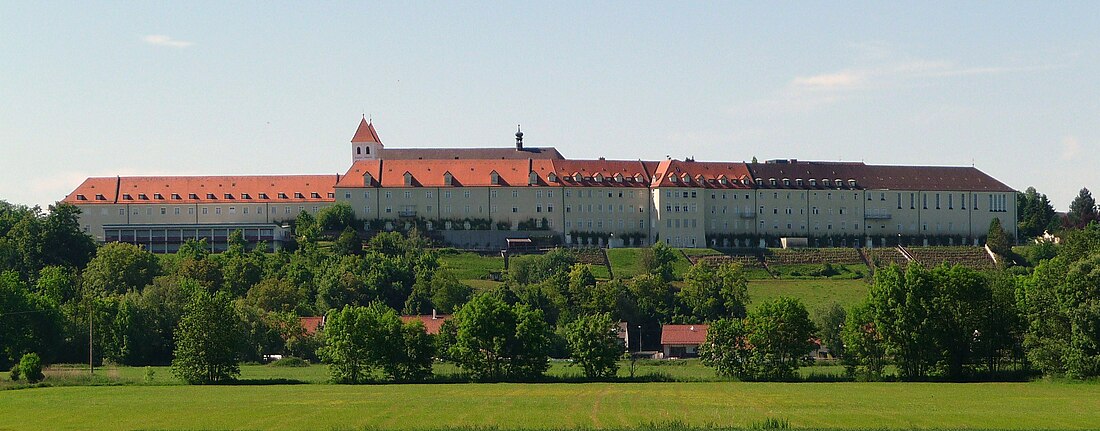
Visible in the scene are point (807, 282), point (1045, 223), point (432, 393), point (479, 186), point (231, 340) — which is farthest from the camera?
point (1045, 223)

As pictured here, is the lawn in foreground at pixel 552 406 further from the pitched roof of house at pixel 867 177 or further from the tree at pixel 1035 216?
the tree at pixel 1035 216

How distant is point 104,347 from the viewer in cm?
10106

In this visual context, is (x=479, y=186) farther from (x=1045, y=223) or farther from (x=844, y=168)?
(x=1045, y=223)

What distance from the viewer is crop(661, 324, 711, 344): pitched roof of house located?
11369cm

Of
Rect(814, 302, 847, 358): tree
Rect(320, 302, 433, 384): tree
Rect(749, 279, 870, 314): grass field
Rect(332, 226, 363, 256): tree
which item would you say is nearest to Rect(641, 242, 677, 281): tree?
Rect(749, 279, 870, 314): grass field

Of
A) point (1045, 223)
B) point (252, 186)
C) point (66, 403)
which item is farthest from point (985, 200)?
point (66, 403)

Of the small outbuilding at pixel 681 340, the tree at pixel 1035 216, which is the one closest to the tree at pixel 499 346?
the small outbuilding at pixel 681 340

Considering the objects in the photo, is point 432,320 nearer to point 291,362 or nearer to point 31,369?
point 291,362

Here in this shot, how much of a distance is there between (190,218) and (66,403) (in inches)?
3675

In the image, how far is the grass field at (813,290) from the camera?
414ft

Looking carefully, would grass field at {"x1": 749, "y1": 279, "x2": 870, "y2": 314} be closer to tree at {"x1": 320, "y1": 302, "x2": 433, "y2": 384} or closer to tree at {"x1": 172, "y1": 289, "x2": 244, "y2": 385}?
tree at {"x1": 320, "y1": 302, "x2": 433, "y2": 384}

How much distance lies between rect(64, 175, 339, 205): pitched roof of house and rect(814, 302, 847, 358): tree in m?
62.2

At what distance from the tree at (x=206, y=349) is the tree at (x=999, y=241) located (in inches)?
3432

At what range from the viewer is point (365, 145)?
18088cm
